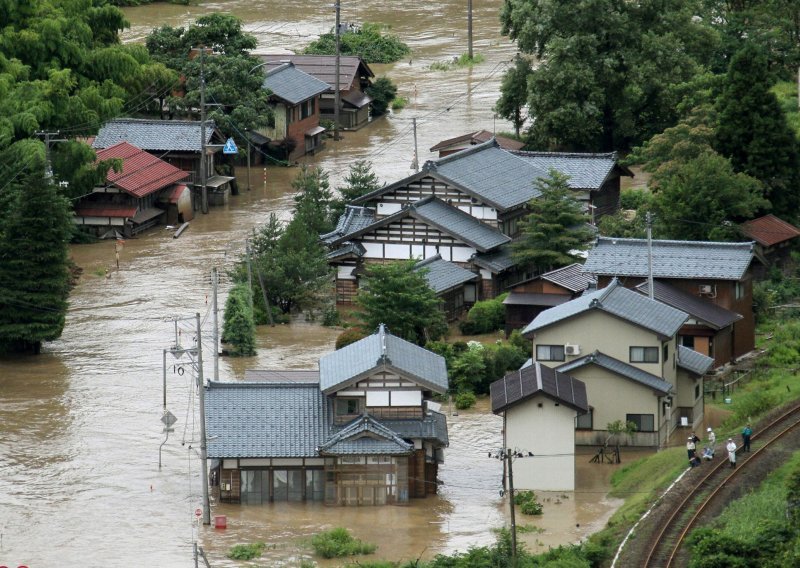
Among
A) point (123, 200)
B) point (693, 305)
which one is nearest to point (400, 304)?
point (693, 305)

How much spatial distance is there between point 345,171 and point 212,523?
103ft

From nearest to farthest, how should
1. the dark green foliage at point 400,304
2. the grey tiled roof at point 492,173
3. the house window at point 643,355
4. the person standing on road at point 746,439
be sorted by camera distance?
the person standing on road at point 746,439, the house window at point 643,355, the dark green foliage at point 400,304, the grey tiled roof at point 492,173

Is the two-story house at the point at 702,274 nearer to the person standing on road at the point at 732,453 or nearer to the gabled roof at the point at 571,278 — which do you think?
the gabled roof at the point at 571,278

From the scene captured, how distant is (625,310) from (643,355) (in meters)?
1.17

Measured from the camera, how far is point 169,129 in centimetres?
6550

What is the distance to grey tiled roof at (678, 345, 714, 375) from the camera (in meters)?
44.0

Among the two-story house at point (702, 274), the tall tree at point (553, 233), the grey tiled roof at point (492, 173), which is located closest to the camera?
the two-story house at point (702, 274)

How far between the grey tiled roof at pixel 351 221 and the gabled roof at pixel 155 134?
9.41 metres

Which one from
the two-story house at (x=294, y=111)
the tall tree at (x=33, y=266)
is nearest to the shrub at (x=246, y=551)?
the tall tree at (x=33, y=266)

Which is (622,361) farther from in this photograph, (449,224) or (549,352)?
(449,224)

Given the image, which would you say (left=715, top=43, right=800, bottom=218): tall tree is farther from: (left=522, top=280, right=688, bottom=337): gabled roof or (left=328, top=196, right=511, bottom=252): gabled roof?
(left=522, top=280, right=688, bottom=337): gabled roof

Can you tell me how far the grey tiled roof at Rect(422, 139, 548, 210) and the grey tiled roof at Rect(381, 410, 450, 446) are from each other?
1538cm

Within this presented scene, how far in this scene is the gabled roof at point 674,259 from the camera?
4794 centimetres

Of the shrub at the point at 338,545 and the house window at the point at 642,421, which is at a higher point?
the house window at the point at 642,421
